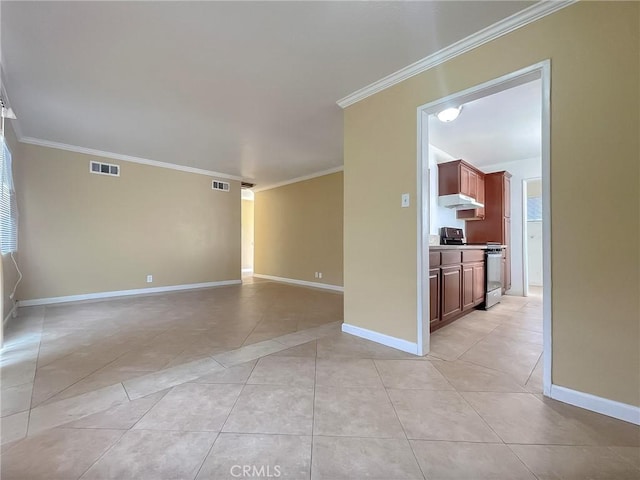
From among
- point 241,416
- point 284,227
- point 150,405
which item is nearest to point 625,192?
point 241,416

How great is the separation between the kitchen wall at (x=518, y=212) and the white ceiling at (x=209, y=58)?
3919 millimetres

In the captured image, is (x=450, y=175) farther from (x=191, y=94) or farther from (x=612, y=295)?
(x=191, y=94)

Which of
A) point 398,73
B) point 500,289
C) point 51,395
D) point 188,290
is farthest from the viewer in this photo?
point 188,290

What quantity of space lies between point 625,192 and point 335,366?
2117 millimetres

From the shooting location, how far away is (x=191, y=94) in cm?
281

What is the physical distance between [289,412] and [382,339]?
1301 millimetres

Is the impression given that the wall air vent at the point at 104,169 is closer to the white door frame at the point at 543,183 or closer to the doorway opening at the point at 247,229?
the doorway opening at the point at 247,229

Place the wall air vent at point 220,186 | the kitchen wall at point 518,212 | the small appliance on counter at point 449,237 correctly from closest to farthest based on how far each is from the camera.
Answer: the small appliance on counter at point 449,237 → the kitchen wall at point 518,212 → the wall air vent at point 220,186

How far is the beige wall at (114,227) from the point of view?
161 inches

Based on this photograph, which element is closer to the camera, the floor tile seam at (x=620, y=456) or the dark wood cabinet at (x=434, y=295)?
the floor tile seam at (x=620, y=456)

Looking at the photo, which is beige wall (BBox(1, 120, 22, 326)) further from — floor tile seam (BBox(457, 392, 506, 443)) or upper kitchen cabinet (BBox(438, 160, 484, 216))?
upper kitchen cabinet (BBox(438, 160, 484, 216))

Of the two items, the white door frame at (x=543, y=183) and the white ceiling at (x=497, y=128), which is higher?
the white ceiling at (x=497, y=128)

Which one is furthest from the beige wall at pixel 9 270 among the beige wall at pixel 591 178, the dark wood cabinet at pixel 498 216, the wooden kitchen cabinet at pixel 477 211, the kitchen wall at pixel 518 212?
the kitchen wall at pixel 518 212

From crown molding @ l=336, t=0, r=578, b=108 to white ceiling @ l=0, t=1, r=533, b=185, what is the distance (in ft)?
0.20
